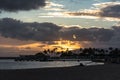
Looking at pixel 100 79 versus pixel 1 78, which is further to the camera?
pixel 100 79

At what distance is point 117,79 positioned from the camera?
116ft

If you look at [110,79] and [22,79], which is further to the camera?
[110,79]

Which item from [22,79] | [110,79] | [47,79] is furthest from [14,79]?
[110,79]

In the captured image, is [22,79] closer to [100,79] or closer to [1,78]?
[1,78]

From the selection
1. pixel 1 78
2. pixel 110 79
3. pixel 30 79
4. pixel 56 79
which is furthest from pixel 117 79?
pixel 1 78

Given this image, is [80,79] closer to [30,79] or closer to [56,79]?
[56,79]

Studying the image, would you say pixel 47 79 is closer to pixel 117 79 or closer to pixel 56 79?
pixel 56 79

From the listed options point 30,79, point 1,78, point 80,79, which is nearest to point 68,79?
point 80,79

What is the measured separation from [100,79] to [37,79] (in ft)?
20.3

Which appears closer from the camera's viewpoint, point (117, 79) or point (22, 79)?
point (22, 79)

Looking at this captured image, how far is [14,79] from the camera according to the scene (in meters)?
31.8

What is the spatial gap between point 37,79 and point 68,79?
3.03m

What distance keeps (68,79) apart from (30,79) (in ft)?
12.0

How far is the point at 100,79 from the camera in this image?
3572 cm
